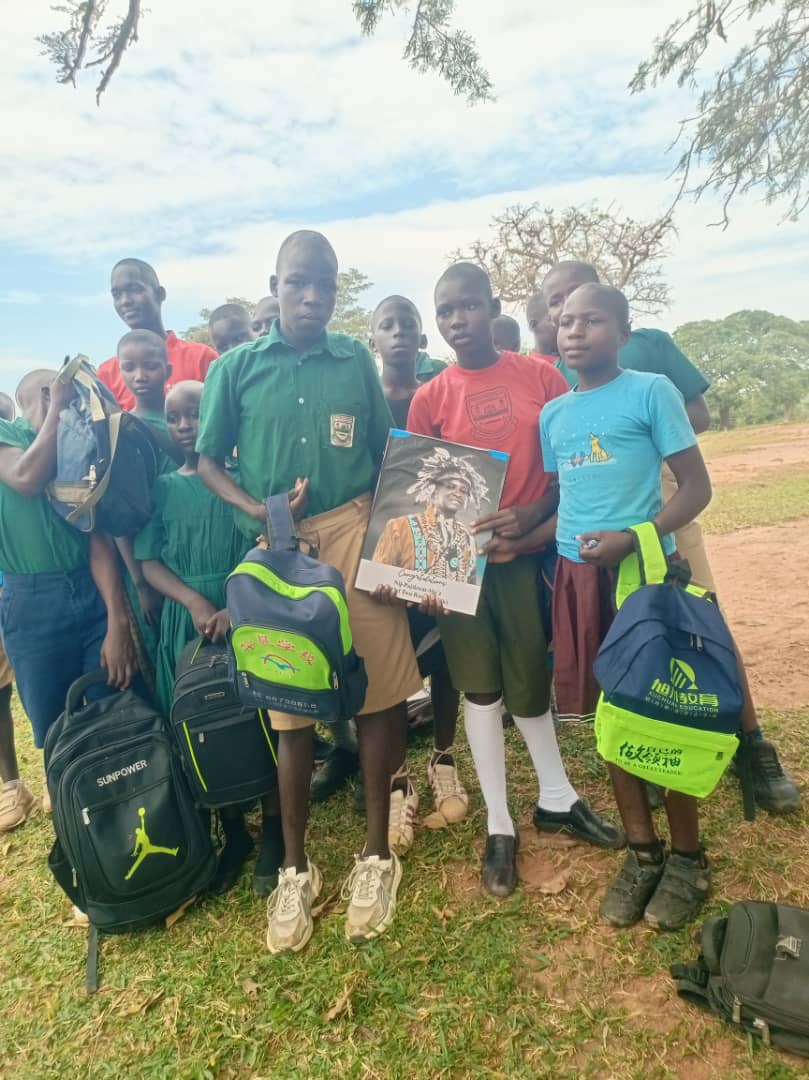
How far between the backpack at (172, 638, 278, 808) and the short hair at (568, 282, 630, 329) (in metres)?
1.74

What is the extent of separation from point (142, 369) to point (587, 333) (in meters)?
2.00

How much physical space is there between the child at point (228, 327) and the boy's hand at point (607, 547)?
9.84 ft

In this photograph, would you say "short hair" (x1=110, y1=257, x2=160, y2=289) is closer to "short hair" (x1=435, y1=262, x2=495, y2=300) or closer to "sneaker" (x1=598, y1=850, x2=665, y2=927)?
"short hair" (x1=435, y1=262, x2=495, y2=300)

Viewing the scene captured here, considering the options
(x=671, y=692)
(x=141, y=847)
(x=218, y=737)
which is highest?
(x=671, y=692)

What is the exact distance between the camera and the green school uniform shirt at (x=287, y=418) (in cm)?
225

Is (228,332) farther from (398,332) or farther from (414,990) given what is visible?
(414,990)

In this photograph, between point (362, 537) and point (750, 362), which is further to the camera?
point (750, 362)

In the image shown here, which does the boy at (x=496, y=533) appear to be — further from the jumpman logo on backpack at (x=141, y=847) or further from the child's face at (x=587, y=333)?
the jumpman logo on backpack at (x=141, y=847)

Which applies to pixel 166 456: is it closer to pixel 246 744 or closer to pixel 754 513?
pixel 246 744

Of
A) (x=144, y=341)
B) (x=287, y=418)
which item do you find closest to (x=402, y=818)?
(x=287, y=418)

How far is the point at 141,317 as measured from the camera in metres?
3.80

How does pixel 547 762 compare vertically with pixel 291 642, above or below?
below

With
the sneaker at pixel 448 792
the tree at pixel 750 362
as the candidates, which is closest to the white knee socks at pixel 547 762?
the sneaker at pixel 448 792

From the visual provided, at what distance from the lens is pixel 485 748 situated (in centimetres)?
247
